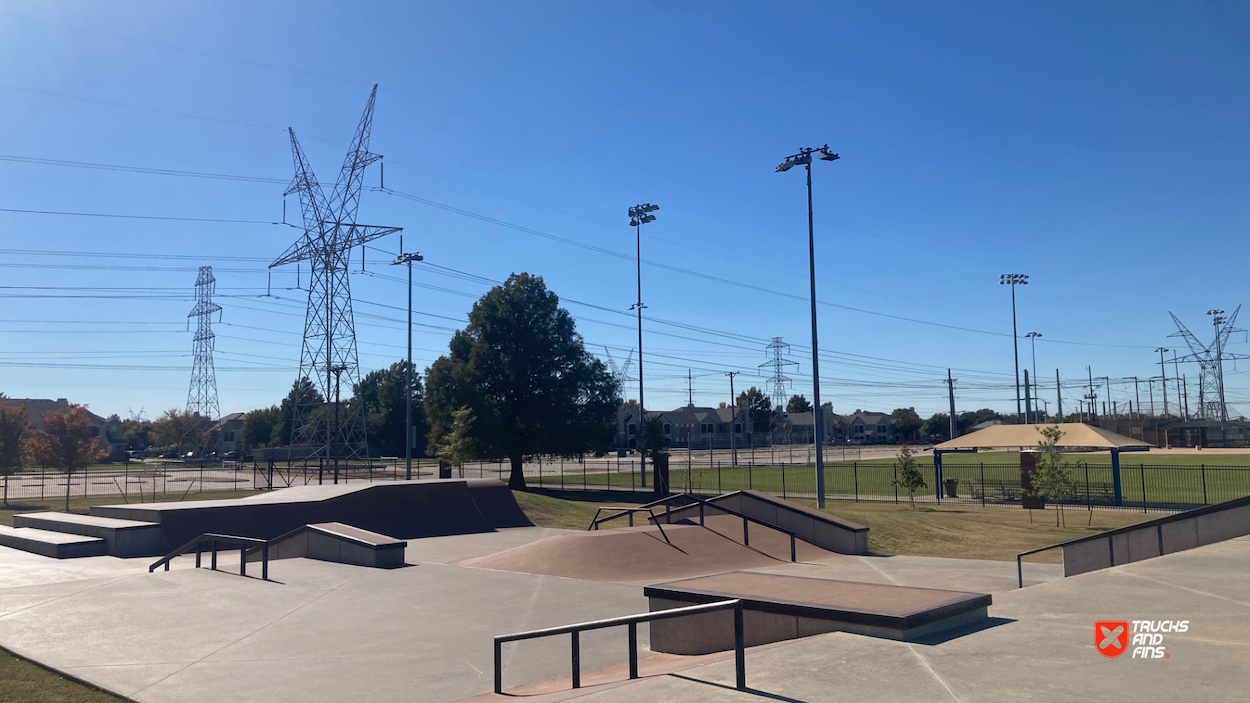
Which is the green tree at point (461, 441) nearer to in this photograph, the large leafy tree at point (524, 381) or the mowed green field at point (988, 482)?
the large leafy tree at point (524, 381)

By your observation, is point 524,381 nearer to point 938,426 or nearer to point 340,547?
point 340,547

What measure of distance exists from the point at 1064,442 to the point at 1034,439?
431 centimetres

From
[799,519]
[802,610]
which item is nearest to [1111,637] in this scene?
[802,610]

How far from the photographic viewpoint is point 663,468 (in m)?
38.7

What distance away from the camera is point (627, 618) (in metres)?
7.03

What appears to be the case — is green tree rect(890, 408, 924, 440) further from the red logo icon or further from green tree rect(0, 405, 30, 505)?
the red logo icon

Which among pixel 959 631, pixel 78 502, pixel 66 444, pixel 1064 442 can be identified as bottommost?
pixel 78 502

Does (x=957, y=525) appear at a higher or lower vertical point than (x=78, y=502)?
lower

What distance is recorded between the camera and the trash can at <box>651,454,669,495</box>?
38562 mm

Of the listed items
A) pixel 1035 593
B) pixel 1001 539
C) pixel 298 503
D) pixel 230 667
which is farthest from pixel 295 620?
pixel 1001 539

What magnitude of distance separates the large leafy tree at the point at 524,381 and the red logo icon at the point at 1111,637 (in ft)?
123

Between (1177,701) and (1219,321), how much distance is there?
141 metres

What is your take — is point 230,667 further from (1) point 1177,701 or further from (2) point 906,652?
(1) point 1177,701

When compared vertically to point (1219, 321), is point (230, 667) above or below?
below
